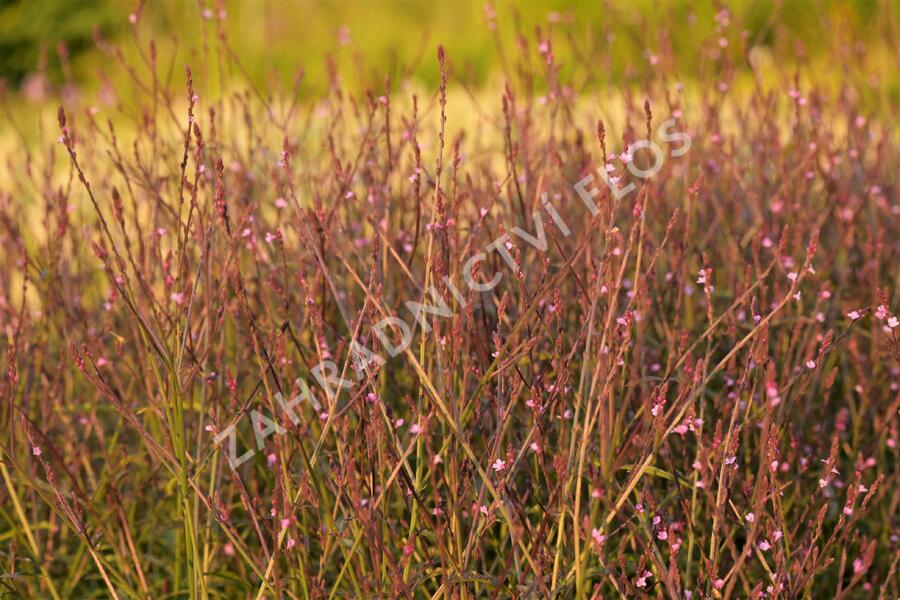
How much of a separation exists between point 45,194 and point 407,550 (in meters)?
1.79

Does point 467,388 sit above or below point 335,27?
below

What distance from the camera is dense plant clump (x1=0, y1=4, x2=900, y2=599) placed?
1.87m

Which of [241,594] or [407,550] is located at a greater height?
[407,550]

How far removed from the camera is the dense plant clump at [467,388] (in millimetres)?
1870

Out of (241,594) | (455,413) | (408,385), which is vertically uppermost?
(455,413)

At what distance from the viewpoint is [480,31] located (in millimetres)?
9883

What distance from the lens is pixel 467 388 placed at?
2361 mm

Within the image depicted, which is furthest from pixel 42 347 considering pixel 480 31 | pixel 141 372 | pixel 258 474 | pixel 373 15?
pixel 373 15

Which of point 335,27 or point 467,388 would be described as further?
point 335,27

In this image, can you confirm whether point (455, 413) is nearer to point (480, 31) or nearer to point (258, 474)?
point (258, 474)

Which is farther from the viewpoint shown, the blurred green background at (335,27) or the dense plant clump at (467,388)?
the blurred green background at (335,27)

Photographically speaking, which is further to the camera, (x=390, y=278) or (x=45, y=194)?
(x=45, y=194)

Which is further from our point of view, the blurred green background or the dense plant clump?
the blurred green background

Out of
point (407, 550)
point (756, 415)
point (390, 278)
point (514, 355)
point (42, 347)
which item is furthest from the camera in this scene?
point (42, 347)
